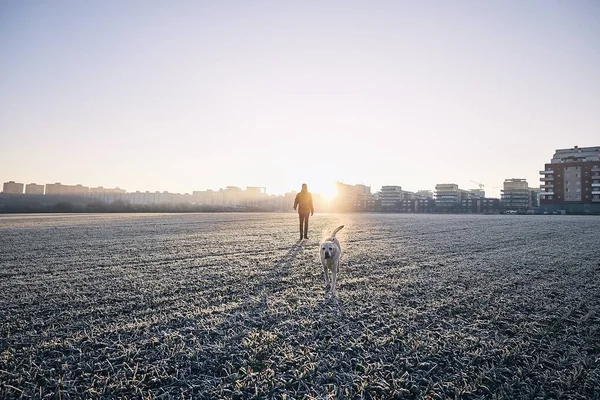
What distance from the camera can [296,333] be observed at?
146 inches

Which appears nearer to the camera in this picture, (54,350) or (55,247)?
(54,350)

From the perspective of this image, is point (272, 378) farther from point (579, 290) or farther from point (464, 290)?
point (579, 290)

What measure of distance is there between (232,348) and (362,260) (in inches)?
232

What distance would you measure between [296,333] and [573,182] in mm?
100796

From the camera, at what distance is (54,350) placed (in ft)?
10.6

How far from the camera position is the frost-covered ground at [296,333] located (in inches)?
105

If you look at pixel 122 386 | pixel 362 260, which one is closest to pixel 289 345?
pixel 122 386

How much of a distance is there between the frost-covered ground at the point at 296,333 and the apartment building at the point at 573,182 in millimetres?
86724

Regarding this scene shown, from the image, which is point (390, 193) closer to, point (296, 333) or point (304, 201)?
point (304, 201)

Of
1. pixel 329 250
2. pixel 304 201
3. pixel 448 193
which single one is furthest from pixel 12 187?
pixel 448 193

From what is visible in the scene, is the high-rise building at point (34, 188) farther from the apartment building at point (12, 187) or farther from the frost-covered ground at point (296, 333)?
the frost-covered ground at point (296, 333)

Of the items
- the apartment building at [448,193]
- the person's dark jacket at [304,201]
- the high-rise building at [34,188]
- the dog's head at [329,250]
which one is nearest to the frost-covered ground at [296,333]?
the dog's head at [329,250]

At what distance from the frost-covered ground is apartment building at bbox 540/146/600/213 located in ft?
285

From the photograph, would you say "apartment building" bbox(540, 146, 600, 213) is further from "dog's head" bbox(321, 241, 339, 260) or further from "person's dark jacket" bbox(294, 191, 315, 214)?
"dog's head" bbox(321, 241, 339, 260)
